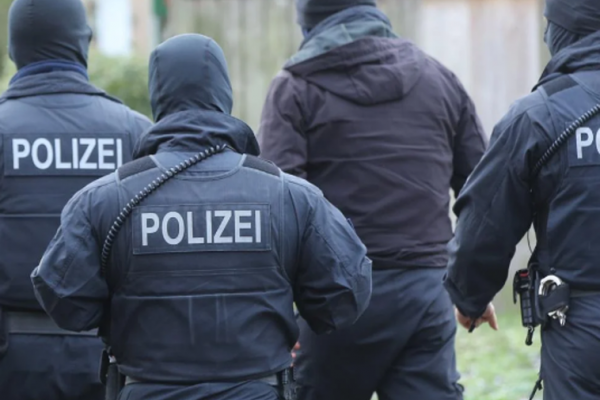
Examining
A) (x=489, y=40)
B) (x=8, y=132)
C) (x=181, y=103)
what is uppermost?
(x=181, y=103)

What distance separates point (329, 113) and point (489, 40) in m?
5.32

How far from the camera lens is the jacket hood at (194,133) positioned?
3.94 m

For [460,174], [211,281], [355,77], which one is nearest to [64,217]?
[211,281]

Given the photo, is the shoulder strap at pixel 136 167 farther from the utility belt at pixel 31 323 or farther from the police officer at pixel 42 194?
the utility belt at pixel 31 323

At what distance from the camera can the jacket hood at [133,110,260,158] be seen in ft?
12.9

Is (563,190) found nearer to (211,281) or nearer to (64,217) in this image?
(211,281)

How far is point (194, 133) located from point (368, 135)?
144 centimetres

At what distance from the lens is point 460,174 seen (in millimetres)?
5574

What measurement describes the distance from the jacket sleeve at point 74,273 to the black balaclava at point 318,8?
189 centimetres

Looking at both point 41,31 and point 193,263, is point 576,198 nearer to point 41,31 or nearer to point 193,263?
point 193,263

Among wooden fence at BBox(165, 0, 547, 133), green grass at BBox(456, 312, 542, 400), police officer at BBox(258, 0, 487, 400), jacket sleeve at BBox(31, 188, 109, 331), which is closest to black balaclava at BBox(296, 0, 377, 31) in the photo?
police officer at BBox(258, 0, 487, 400)

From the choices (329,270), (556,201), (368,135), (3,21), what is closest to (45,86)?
(368,135)

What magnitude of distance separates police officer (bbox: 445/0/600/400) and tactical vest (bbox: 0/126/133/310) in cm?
146

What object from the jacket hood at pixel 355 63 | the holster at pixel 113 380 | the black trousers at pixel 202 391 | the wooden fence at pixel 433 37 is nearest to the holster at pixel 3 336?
the holster at pixel 113 380
